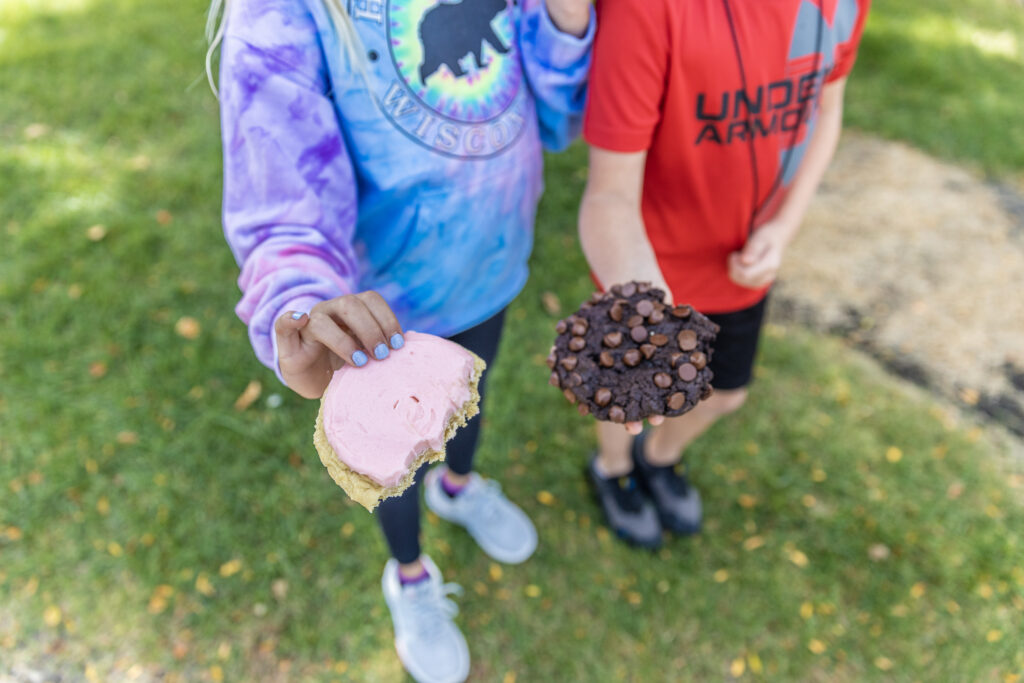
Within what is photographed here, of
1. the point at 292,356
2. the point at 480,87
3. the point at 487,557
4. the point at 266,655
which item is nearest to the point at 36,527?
the point at 266,655

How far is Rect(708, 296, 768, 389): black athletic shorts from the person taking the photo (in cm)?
217

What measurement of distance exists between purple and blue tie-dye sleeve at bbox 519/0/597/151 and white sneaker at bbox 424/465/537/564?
152 centimetres

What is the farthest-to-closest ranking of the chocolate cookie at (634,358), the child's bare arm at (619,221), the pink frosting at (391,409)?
the child's bare arm at (619,221), the chocolate cookie at (634,358), the pink frosting at (391,409)

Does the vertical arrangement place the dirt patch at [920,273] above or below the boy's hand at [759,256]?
below

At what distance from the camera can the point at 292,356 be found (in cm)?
127

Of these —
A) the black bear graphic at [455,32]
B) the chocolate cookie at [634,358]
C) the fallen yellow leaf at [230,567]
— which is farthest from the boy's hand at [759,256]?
the fallen yellow leaf at [230,567]

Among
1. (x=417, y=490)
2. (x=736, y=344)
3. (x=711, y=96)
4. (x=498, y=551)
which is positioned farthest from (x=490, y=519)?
(x=711, y=96)

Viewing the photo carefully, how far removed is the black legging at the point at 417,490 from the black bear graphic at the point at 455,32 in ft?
2.30

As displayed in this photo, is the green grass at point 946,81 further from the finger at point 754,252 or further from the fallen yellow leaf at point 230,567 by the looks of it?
the fallen yellow leaf at point 230,567

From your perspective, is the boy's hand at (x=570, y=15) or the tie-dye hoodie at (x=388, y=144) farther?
the boy's hand at (x=570, y=15)

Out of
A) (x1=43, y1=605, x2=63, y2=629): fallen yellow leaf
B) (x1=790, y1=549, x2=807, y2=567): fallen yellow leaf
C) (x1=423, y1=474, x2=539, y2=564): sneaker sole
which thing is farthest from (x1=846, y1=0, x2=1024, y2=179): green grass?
(x1=43, y1=605, x2=63, y2=629): fallen yellow leaf

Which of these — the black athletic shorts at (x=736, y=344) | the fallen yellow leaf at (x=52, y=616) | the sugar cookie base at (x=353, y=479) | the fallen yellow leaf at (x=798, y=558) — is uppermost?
the sugar cookie base at (x=353, y=479)

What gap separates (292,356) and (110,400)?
235cm

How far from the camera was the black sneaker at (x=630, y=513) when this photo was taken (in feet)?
8.96
